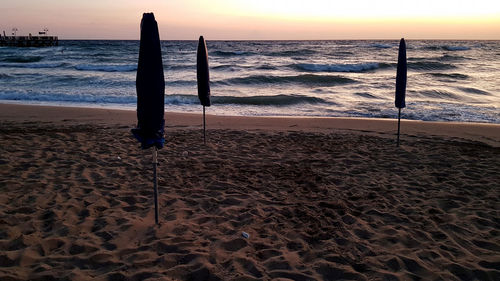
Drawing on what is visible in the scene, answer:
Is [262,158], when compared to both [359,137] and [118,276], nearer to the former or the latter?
[359,137]

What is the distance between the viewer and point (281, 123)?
11227 millimetres

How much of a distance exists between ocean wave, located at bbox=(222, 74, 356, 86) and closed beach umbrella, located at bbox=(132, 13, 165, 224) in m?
20.4

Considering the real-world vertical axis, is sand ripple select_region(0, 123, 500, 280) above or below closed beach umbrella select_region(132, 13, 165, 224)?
below

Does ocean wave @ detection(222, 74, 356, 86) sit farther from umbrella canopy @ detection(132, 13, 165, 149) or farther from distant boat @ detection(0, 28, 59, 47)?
distant boat @ detection(0, 28, 59, 47)

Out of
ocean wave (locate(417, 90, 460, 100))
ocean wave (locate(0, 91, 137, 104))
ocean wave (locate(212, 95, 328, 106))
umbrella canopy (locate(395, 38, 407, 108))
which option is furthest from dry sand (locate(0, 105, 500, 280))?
ocean wave (locate(417, 90, 460, 100))

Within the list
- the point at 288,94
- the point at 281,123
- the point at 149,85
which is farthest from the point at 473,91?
the point at 149,85

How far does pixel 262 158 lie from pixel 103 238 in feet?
12.5

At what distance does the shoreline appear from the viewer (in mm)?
9945

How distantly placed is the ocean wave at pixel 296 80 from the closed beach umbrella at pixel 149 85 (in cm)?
2041

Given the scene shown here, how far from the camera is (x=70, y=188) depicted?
17.5 feet

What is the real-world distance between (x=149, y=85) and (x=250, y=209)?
2.18 metres

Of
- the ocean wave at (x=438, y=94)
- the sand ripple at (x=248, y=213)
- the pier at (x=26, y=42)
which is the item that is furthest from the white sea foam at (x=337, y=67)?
the pier at (x=26, y=42)

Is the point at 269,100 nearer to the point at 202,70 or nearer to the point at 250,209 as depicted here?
the point at 202,70

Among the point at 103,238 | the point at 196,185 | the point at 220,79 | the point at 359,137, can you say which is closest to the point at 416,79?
the point at 220,79
